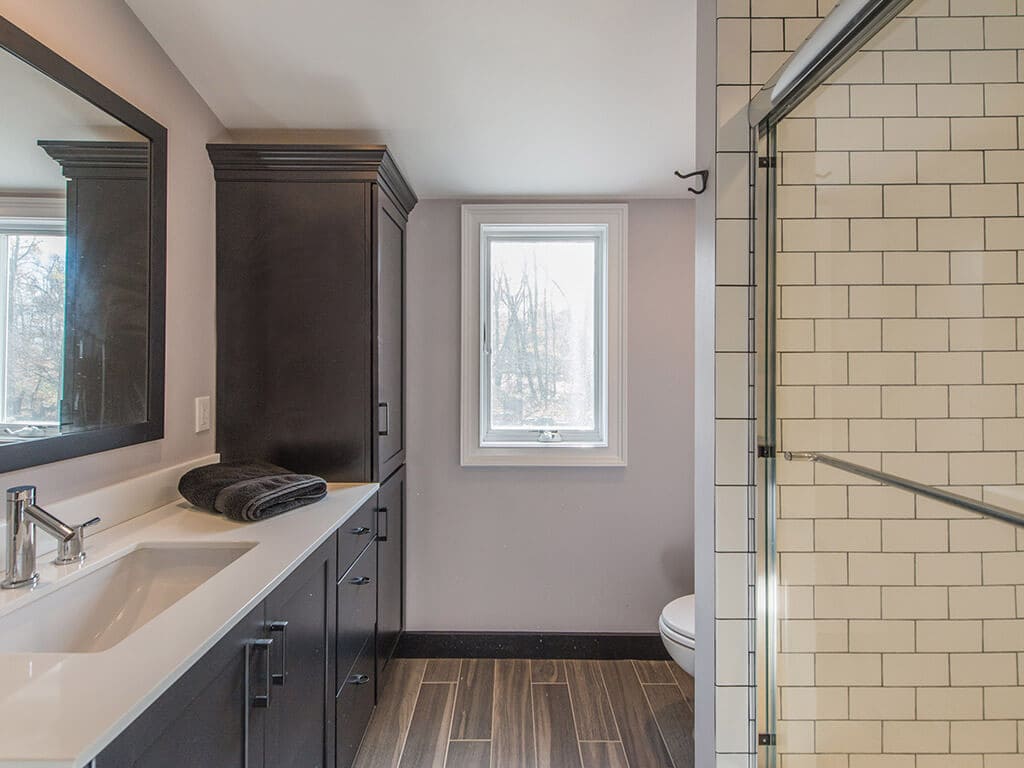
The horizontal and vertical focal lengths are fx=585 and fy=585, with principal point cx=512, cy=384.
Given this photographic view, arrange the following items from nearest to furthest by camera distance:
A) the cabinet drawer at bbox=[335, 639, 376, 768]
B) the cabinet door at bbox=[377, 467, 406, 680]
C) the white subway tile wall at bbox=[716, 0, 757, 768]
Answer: the white subway tile wall at bbox=[716, 0, 757, 768]
the cabinet drawer at bbox=[335, 639, 376, 768]
the cabinet door at bbox=[377, 467, 406, 680]

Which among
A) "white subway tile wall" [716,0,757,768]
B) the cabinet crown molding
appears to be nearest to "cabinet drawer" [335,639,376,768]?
"white subway tile wall" [716,0,757,768]

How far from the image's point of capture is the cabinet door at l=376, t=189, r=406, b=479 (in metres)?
2.15

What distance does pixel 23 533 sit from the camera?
1.13 meters

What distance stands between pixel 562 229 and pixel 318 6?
143cm

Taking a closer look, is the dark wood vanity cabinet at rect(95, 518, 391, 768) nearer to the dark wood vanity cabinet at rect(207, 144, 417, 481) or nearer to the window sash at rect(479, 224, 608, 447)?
the dark wood vanity cabinet at rect(207, 144, 417, 481)

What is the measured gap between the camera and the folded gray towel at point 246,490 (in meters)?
1.58

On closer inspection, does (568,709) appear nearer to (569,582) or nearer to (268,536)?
(569,582)

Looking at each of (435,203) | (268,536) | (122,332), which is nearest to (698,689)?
A: (268,536)

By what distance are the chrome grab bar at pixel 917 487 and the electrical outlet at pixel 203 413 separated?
179 cm

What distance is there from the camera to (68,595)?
1171mm

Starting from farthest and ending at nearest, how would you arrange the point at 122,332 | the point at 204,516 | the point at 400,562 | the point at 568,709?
the point at 400,562 < the point at 568,709 < the point at 204,516 < the point at 122,332

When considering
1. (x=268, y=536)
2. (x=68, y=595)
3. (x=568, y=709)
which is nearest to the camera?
(x=68, y=595)

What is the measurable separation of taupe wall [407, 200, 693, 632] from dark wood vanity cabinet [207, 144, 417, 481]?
2.01 feet

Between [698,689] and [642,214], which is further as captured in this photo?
[642,214]
